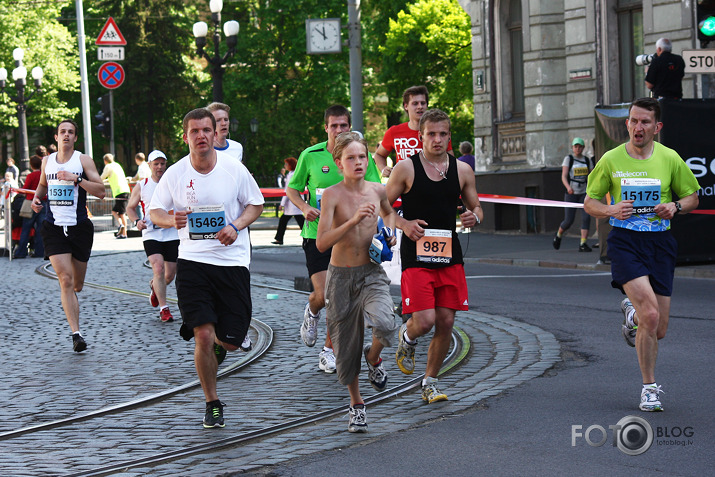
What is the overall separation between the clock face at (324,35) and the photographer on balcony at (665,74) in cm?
814

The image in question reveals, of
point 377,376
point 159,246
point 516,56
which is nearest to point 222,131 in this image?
point 159,246

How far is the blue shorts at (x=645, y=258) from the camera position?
7188 mm

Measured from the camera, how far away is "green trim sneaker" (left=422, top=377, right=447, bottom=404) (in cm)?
730

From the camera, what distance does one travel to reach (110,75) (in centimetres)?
3659

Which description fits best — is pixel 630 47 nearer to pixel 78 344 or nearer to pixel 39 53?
pixel 78 344

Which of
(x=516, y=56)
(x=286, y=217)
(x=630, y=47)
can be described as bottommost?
(x=286, y=217)

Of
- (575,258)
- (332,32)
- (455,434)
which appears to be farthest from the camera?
(332,32)

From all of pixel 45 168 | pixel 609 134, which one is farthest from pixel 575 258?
pixel 45 168

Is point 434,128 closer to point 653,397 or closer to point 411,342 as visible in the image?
point 411,342

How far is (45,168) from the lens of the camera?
10938 mm

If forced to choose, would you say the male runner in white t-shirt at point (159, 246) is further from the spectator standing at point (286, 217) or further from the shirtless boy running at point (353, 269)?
the spectator standing at point (286, 217)

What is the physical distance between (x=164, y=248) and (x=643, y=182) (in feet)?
20.0

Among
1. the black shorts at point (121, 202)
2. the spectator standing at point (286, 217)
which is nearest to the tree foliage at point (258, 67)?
the black shorts at point (121, 202)

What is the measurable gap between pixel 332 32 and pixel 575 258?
25.4ft
